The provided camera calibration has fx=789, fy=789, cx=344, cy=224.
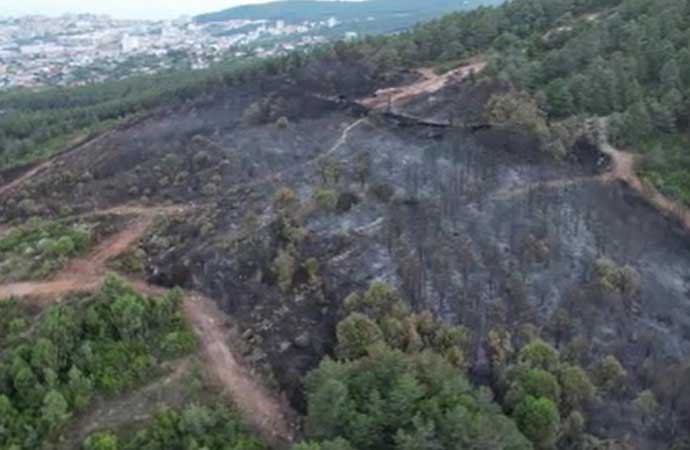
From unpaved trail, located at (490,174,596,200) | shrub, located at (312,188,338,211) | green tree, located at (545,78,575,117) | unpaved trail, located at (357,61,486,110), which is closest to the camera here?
shrub, located at (312,188,338,211)

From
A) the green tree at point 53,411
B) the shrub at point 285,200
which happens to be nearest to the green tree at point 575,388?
the shrub at point 285,200

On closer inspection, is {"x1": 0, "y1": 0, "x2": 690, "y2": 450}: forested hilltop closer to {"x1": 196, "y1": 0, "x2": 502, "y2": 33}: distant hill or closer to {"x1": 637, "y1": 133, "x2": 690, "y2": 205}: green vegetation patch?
{"x1": 637, "y1": 133, "x2": 690, "y2": 205}: green vegetation patch

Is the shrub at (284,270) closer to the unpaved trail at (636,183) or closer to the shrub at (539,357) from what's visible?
the shrub at (539,357)

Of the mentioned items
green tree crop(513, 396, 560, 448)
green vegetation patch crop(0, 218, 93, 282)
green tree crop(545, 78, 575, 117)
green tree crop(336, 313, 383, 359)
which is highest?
green tree crop(545, 78, 575, 117)

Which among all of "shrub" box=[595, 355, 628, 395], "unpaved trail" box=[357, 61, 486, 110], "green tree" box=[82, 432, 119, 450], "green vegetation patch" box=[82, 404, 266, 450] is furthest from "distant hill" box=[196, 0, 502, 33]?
"green tree" box=[82, 432, 119, 450]

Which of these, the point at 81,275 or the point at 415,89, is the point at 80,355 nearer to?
the point at 81,275

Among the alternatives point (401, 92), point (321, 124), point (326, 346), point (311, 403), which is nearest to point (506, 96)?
point (401, 92)
